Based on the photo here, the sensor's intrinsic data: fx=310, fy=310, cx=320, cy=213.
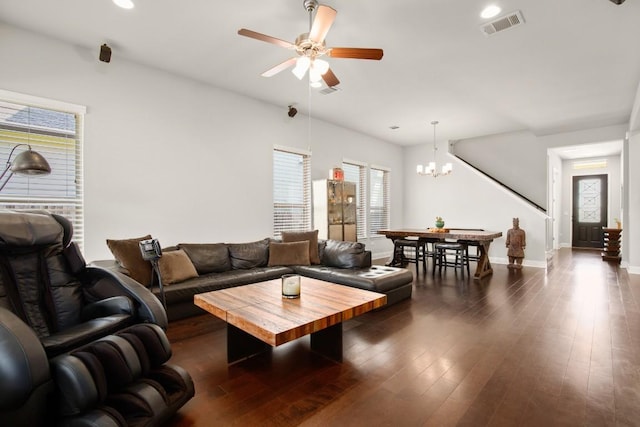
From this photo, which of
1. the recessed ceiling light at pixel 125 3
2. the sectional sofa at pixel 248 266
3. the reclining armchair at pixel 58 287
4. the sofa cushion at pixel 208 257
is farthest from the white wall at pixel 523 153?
the reclining armchair at pixel 58 287

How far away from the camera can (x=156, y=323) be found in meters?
1.92

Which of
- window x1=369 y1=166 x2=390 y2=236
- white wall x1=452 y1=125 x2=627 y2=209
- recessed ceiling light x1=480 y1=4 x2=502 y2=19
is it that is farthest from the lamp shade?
white wall x1=452 y1=125 x2=627 y2=209

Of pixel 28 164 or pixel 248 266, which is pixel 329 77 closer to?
pixel 248 266

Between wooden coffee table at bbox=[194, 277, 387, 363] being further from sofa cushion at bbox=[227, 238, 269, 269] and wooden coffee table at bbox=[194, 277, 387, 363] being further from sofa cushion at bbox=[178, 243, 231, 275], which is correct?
sofa cushion at bbox=[227, 238, 269, 269]

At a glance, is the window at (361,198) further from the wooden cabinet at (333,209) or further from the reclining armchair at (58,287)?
→ the reclining armchair at (58,287)

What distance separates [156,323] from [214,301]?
52 cm

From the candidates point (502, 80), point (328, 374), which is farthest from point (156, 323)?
point (502, 80)

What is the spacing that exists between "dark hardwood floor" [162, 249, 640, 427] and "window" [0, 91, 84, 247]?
1.93 metres

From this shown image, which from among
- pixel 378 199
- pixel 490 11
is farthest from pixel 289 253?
pixel 378 199

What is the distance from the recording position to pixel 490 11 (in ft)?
9.64

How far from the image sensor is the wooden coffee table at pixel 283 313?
1.92 m

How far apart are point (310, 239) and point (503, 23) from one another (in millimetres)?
3542

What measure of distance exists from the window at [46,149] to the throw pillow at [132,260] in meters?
0.66

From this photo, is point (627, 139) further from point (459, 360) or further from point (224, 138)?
point (224, 138)
